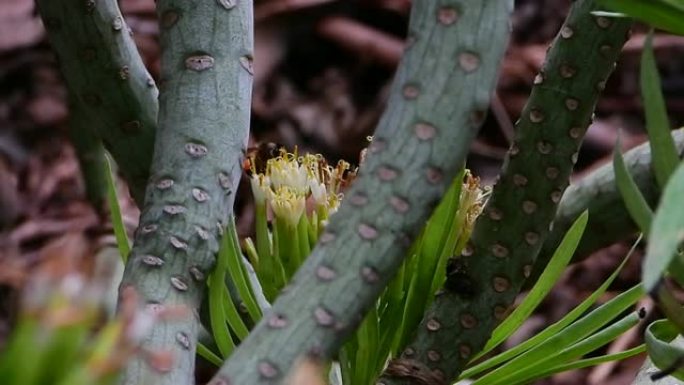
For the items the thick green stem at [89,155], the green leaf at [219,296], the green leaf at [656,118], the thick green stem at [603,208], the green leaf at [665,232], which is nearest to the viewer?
the green leaf at [665,232]

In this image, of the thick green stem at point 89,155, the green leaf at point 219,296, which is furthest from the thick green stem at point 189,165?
the thick green stem at point 89,155

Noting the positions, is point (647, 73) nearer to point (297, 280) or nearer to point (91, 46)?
point (297, 280)

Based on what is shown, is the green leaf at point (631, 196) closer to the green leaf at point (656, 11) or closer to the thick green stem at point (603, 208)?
the green leaf at point (656, 11)

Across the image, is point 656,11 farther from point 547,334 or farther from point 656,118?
point 547,334

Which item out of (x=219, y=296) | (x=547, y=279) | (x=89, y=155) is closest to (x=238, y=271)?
(x=219, y=296)

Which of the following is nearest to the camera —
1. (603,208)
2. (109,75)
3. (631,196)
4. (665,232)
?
(665,232)

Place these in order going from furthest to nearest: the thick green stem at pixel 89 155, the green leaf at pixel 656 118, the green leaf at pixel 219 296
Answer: the thick green stem at pixel 89 155
the green leaf at pixel 219 296
the green leaf at pixel 656 118

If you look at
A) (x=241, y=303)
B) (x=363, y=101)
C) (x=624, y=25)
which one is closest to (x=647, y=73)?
(x=624, y=25)
